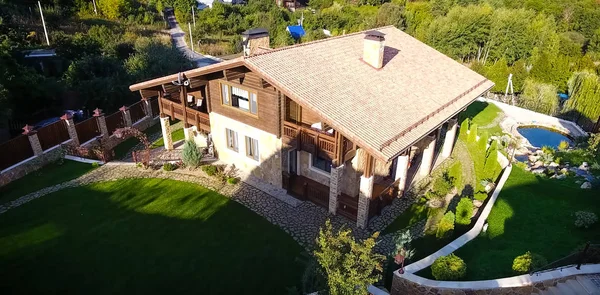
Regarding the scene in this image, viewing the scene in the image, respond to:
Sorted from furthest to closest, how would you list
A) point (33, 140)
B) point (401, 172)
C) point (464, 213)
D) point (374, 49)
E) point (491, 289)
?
point (33, 140), point (374, 49), point (401, 172), point (464, 213), point (491, 289)

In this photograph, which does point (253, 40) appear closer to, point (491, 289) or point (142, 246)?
point (142, 246)

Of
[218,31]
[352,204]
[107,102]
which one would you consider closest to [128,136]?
[107,102]

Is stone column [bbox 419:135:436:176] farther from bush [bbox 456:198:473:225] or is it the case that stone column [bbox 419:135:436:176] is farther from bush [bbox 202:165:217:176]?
bush [bbox 202:165:217:176]

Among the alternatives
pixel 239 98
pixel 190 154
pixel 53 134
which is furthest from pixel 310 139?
pixel 53 134

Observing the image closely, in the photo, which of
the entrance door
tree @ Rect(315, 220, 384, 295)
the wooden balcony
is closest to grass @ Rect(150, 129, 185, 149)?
the wooden balcony

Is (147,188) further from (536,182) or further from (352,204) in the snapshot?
(536,182)

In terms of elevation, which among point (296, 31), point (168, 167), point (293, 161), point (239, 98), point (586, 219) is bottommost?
point (168, 167)
